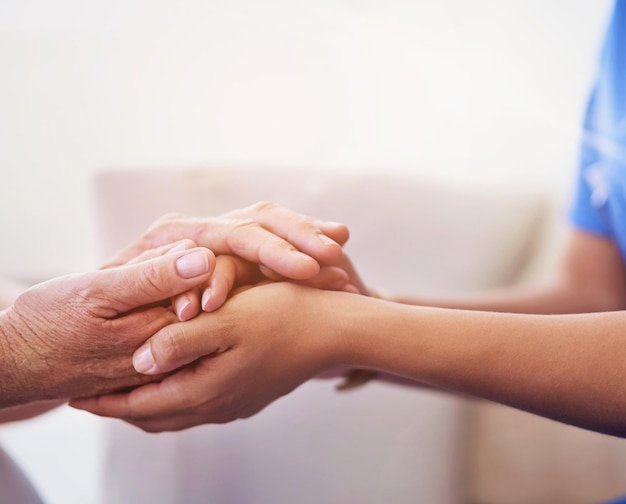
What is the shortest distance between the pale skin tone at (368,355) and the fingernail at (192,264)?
0.05 m

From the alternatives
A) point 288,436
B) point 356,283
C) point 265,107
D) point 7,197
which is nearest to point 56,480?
point 288,436

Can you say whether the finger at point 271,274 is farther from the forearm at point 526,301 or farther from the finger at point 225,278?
→ the forearm at point 526,301

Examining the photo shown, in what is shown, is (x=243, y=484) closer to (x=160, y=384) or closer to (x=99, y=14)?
(x=160, y=384)

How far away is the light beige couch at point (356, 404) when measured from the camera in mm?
1123

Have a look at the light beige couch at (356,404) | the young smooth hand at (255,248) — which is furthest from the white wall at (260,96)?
the young smooth hand at (255,248)

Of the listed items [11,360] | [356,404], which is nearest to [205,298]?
[11,360]

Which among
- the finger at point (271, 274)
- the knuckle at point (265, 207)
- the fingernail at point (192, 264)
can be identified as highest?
the knuckle at point (265, 207)

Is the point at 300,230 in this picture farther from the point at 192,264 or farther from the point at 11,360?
the point at 11,360

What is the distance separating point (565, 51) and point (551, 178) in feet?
0.91

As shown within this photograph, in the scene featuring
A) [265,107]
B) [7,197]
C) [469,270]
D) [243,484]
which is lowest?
[243,484]

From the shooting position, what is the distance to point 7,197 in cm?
117

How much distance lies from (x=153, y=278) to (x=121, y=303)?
5 centimetres

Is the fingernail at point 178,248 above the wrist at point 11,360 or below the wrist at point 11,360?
above

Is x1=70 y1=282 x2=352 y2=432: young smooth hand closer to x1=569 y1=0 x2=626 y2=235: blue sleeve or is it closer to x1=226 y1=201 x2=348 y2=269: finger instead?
x1=226 y1=201 x2=348 y2=269: finger
